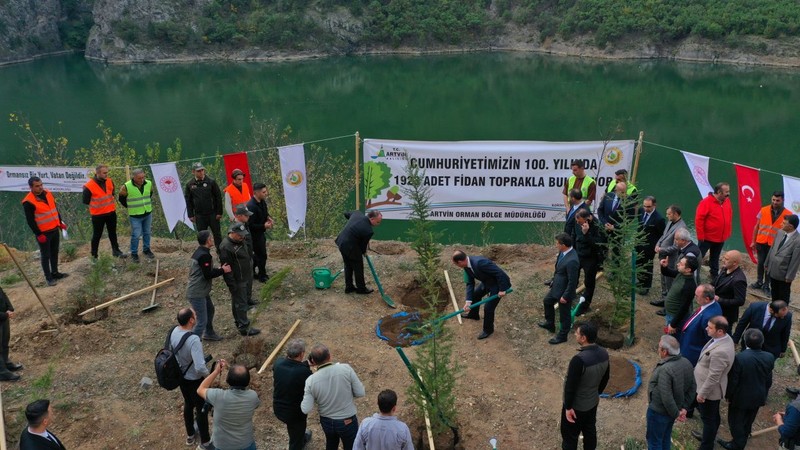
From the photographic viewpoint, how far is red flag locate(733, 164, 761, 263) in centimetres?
838

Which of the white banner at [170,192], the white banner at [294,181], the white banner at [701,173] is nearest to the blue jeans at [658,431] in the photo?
the white banner at [701,173]

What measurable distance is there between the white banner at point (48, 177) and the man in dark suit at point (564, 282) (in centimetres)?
706

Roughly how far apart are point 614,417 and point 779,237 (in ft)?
11.1

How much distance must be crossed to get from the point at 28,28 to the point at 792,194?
252 feet

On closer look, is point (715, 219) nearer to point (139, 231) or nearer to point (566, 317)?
point (566, 317)

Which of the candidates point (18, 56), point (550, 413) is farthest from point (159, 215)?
point (18, 56)

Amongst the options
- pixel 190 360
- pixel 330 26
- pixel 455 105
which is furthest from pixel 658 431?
pixel 330 26

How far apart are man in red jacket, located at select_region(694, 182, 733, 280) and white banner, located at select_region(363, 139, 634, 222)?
1.23 m

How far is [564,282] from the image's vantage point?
6.92m

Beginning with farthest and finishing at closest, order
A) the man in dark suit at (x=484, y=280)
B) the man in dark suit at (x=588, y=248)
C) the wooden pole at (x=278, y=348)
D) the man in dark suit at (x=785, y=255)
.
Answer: the man in dark suit at (x=785, y=255) < the man in dark suit at (x=588, y=248) < the man in dark suit at (x=484, y=280) < the wooden pole at (x=278, y=348)

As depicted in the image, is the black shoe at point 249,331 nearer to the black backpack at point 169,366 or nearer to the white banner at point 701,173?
the black backpack at point 169,366

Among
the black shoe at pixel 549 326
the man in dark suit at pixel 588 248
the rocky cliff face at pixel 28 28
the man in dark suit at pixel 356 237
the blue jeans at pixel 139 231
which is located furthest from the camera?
the rocky cliff face at pixel 28 28

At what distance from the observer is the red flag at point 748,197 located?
330 inches

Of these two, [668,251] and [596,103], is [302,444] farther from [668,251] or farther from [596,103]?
[596,103]
